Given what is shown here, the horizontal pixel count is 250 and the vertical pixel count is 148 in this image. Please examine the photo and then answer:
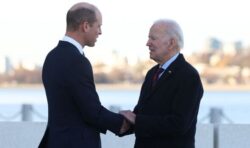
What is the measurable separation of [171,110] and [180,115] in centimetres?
7

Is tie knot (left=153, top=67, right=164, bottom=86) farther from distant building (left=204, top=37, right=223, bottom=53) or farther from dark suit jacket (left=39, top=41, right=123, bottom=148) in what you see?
distant building (left=204, top=37, right=223, bottom=53)

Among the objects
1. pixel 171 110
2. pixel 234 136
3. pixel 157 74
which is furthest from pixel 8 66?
pixel 171 110

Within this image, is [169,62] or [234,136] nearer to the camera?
[169,62]

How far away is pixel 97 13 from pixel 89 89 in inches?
16.9

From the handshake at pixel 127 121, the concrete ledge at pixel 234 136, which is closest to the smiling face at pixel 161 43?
the handshake at pixel 127 121

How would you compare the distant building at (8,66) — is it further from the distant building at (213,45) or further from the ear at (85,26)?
the ear at (85,26)

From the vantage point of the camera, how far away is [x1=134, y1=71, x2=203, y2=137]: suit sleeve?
4.94 metres

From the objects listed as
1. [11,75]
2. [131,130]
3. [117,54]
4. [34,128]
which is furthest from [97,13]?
[117,54]

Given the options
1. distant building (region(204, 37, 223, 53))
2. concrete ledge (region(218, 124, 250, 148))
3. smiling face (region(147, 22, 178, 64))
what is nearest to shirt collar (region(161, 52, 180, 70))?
smiling face (region(147, 22, 178, 64))

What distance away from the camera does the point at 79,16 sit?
4891 millimetres

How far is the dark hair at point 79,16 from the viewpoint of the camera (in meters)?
4.89

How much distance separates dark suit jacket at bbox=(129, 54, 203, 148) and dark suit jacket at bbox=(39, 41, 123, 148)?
0.27 meters

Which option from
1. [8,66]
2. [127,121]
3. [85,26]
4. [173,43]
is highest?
[85,26]

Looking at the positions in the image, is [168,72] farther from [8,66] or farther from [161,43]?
[8,66]
